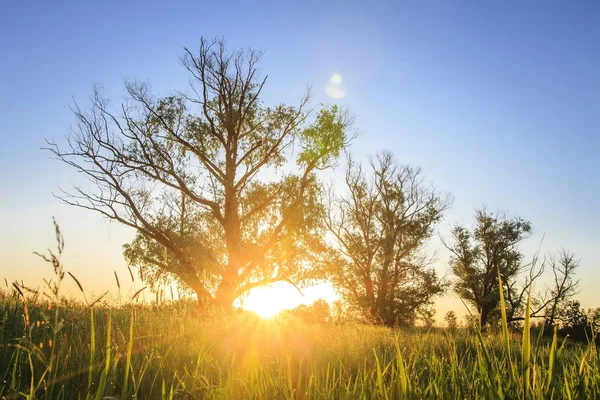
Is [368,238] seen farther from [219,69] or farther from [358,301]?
[219,69]

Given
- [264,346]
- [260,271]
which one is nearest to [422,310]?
[260,271]

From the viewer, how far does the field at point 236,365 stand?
5.84 ft

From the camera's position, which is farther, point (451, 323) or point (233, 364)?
point (451, 323)

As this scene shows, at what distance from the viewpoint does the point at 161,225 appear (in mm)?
22672

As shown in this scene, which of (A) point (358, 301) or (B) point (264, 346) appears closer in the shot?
(B) point (264, 346)

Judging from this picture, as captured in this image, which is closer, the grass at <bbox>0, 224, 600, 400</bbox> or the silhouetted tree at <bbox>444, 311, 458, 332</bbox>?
the grass at <bbox>0, 224, 600, 400</bbox>

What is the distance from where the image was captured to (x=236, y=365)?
15.0 feet

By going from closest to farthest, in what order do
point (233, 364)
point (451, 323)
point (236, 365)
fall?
1. point (233, 364)
2. point (236, 365)
3. point (451, 323)

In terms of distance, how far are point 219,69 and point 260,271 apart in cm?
1110

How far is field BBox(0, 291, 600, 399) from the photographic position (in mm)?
1779

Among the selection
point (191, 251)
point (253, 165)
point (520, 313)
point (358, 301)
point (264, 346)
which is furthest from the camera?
point (520, 313)

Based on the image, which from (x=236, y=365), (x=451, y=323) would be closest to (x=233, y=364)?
(x=236, y=365)

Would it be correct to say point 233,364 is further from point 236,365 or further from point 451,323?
point 451,323

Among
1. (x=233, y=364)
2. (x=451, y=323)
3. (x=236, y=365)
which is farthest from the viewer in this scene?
(x=451, y=323)
